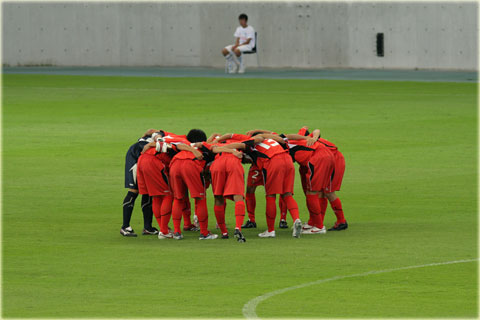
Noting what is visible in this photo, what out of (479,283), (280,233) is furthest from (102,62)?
(479,283)

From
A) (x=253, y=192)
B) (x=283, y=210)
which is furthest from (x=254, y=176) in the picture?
(x=283, y=210)

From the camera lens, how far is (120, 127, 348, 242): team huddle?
44.5 ft

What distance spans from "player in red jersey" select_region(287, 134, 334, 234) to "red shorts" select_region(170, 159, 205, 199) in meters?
1.43

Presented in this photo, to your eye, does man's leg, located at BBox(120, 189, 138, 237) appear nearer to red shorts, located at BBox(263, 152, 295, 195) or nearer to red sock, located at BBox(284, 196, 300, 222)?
red shorts, located at BBox(263, 152, 295, 195)

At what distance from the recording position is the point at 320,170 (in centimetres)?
1420

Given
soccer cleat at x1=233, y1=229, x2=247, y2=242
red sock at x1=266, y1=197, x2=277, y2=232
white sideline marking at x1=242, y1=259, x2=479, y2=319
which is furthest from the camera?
red sock at x1=266, y1=197, x2=277, y2=232

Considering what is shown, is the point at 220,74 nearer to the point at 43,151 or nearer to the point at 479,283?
the point at 43,151

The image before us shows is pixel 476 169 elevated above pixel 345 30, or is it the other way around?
pixel 345 30

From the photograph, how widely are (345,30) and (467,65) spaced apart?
5.54 metres

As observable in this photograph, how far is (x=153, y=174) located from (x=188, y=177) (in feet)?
1.77

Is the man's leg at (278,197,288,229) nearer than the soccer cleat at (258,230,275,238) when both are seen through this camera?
No

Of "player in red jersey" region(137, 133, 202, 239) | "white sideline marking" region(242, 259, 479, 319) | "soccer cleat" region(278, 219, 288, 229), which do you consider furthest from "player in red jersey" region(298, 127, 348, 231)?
"white sideline marking" region(242, 259, 479, 319)

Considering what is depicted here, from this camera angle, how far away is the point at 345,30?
4672cm

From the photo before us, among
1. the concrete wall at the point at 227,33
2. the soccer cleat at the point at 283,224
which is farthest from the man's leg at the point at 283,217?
the concrete wall at the point at 227,33
